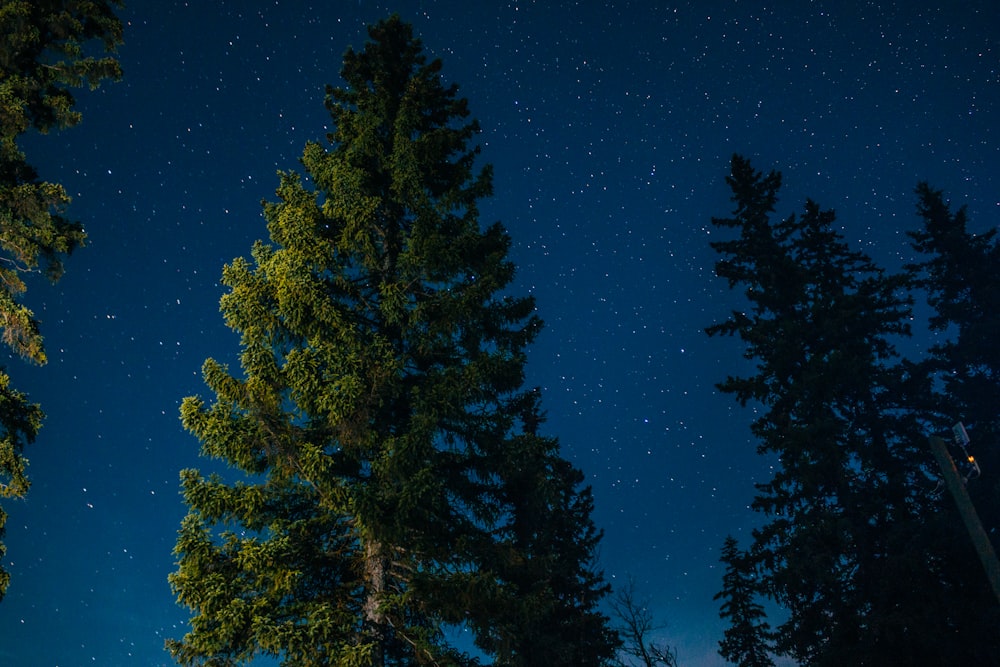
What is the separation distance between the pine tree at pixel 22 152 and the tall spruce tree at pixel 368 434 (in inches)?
129

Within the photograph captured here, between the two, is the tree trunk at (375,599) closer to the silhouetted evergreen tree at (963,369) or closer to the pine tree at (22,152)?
the pine tree at (22,152)

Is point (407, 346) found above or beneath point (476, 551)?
above

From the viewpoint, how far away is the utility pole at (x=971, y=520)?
7797 mm

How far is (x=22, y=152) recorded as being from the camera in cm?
1093

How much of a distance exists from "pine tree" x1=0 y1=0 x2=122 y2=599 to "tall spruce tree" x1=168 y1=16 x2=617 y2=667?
3.28 metres

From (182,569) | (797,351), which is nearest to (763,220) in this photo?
(797,351)

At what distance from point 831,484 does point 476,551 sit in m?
12.2

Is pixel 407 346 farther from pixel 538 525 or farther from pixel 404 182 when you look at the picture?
pixel 538 525

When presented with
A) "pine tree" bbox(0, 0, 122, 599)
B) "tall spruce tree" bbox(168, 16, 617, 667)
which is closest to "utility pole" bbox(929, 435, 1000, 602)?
"tall spruce tree" bbox(168, 16, 617, 667)

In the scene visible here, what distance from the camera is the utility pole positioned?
780 centimetres

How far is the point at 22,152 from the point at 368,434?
8.62m

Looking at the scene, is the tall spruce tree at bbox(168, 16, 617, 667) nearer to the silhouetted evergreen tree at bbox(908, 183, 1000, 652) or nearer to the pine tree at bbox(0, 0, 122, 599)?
the pine tree at bbox(0, 0, 122, 599)

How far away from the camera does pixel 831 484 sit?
1645 centimetres

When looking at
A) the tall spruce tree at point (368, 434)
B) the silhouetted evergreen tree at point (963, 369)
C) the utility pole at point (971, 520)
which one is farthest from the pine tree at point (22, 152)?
the silhouetted evergreen tree at point (963, 369)
